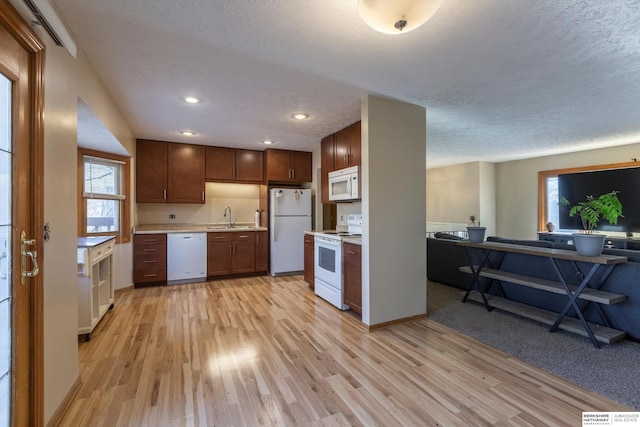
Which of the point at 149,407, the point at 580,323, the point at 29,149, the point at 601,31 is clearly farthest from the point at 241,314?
the point at 601,31

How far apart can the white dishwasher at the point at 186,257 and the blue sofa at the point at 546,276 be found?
381 cm

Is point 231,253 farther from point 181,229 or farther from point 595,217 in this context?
point 595,217

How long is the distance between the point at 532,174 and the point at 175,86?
7188 millimetres

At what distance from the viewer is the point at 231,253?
194 inches

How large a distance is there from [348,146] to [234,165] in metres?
2.47

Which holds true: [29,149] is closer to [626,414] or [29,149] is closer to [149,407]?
[149,407]

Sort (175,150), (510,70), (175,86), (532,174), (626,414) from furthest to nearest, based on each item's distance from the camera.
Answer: (532,174)
(175,150)
(175,86)
(510,70)
(626,414)

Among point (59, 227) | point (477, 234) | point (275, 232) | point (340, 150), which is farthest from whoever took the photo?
point (275, 232)

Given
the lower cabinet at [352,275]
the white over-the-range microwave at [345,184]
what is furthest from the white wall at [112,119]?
the lower cabinet at [352,275]

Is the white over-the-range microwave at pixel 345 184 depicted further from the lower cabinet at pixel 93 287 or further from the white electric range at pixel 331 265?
the lower cabinet at pixel 93 287

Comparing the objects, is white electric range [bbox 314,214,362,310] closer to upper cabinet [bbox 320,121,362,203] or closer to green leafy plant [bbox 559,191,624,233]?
upper cabinet [bbox 320,121,362,203]

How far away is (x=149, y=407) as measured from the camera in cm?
171

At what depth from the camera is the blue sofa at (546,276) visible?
98.5 inches

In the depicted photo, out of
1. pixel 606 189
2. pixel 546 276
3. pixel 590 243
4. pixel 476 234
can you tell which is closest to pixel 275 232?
pixel 476 234
